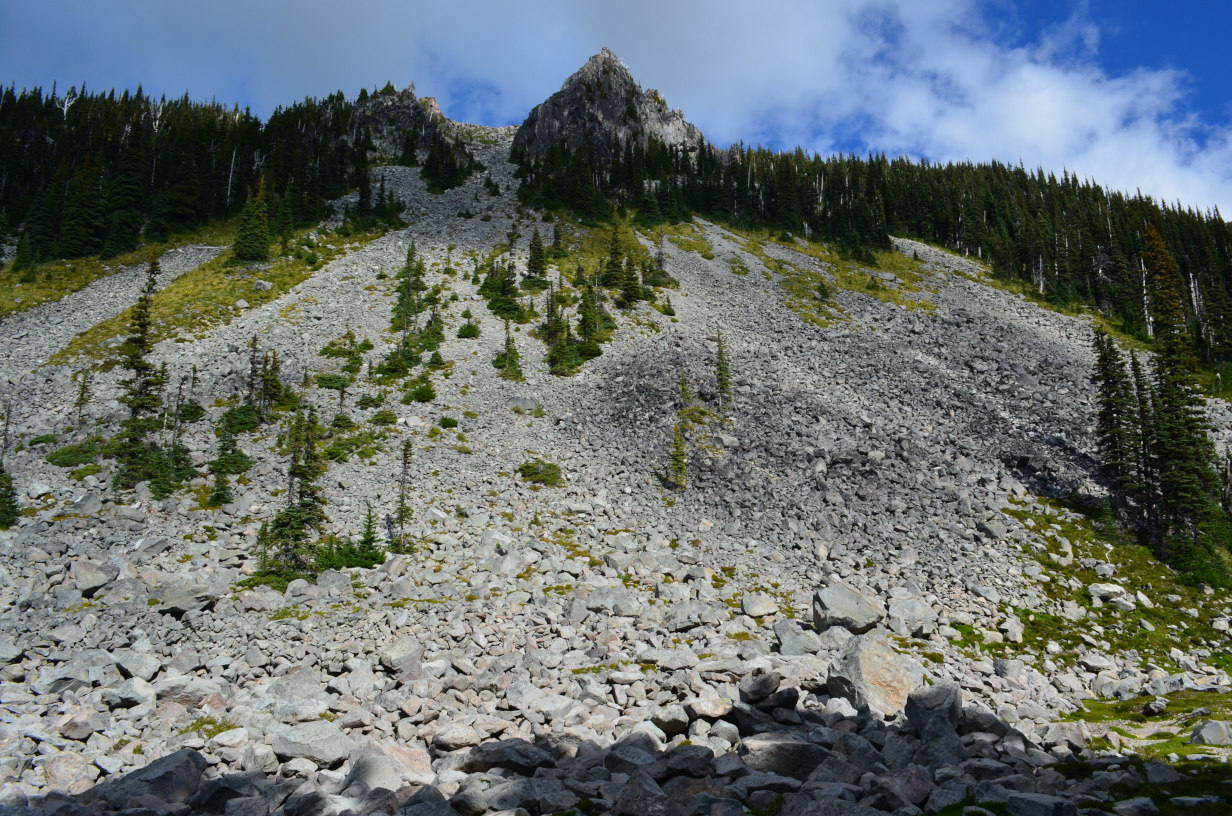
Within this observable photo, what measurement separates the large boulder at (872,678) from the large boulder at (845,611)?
4.22 meters

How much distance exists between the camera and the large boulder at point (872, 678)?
49.9 feet

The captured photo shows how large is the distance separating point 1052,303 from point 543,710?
8457cm

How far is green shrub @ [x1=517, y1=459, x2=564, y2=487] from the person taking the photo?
111 feet

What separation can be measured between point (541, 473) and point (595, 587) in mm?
11793

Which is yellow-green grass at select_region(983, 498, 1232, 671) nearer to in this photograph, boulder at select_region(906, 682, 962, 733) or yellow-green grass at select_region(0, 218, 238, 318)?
boulder at select_region(906, 682, 962, 733)

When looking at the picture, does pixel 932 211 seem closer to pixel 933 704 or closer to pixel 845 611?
pixel 845 611

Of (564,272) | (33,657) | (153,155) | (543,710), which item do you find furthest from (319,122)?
(543,710)

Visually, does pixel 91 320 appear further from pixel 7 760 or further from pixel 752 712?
pixel 752 712

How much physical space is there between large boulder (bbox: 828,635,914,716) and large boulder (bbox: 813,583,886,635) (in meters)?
4.22

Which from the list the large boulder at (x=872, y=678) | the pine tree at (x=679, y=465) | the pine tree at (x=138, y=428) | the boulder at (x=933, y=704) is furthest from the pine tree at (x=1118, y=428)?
the pine tree at (x=138, y=428)

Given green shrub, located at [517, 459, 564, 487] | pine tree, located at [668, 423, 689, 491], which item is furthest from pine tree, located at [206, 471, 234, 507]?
pine tree, located at [668, 423, 689, 491]

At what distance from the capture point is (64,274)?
5834 cm

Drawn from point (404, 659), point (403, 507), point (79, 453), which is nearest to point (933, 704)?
point (404, 659)

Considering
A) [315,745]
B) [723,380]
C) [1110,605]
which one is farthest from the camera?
[723,380]
